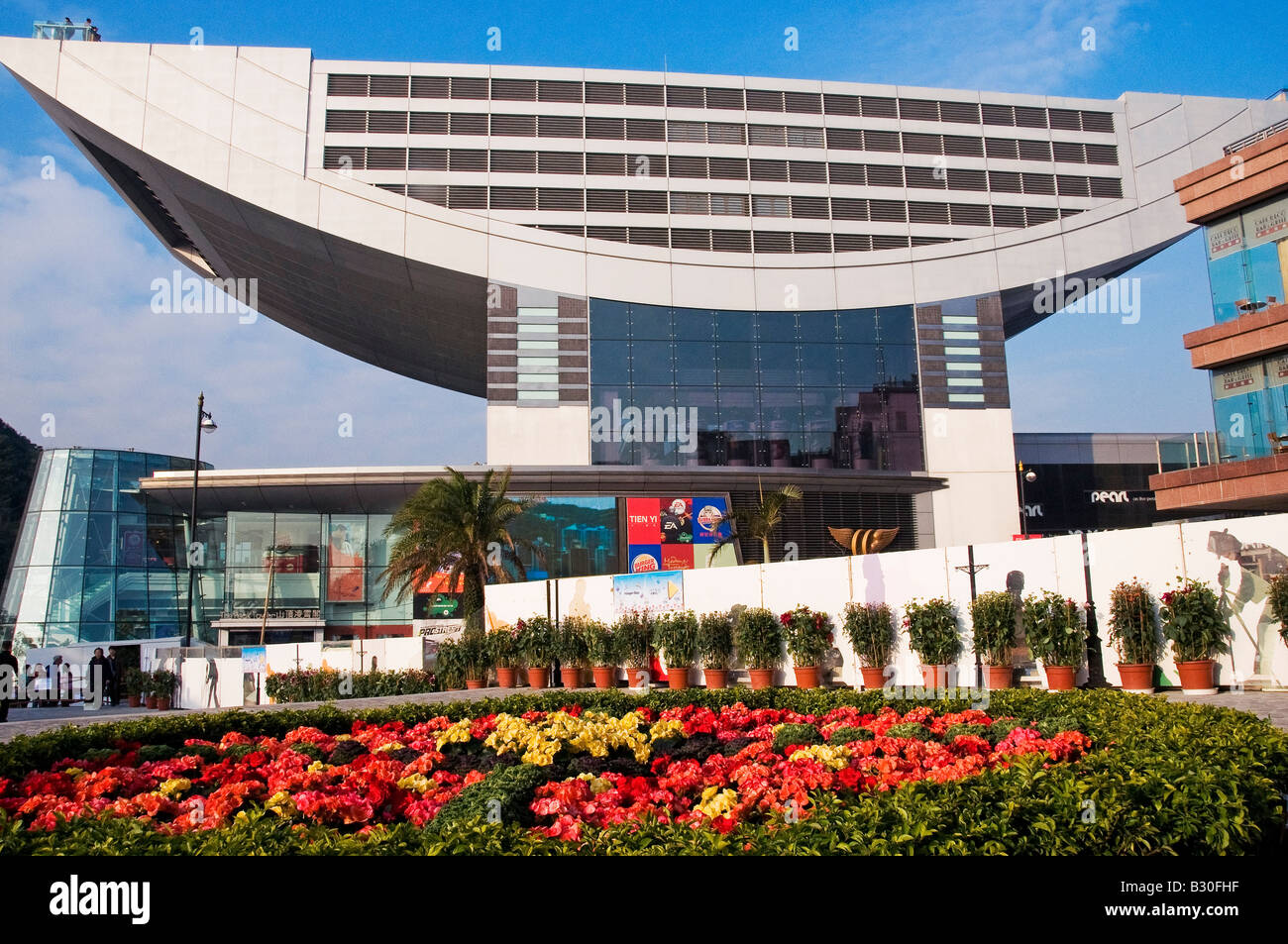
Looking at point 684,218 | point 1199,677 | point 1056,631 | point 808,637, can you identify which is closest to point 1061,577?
point 1056,631

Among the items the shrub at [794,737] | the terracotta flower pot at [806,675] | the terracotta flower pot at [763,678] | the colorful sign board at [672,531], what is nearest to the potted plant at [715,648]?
the terracotta flower pot at [763,678]

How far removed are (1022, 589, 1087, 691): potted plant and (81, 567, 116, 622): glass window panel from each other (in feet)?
144

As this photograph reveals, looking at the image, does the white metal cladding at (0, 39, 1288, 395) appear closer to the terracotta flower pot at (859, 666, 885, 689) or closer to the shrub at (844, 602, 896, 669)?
the shrub at (844, 602, 896, 669)

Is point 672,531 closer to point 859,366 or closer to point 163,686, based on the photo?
point 859,366

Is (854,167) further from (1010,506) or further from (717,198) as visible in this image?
(1010,506)

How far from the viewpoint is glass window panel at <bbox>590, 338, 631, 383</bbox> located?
145 ft

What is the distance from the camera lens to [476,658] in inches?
939

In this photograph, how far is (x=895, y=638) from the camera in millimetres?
16875

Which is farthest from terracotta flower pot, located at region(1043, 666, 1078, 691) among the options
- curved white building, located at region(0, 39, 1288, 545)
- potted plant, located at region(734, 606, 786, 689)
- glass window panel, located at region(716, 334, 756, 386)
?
glass window panel, located at region(716, 334, 756, 386)

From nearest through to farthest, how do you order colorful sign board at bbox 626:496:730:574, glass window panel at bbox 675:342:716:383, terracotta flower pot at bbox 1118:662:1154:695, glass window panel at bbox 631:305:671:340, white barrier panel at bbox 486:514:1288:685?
white barrier panel at bbox 486:514:1288:685
terracotta flower pot at bbox 1118:662:1154:695
colorful sign board at bbox 626:496:730:574
glass window panel at bbox 675:342:716:383
glass window panel at bbox 631:305:671:340

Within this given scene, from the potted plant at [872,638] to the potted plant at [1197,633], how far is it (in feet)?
15.6

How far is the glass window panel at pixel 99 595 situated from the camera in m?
44.2

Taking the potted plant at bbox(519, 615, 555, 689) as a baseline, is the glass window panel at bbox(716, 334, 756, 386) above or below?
above

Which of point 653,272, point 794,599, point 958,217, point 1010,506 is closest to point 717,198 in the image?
point 653,272
